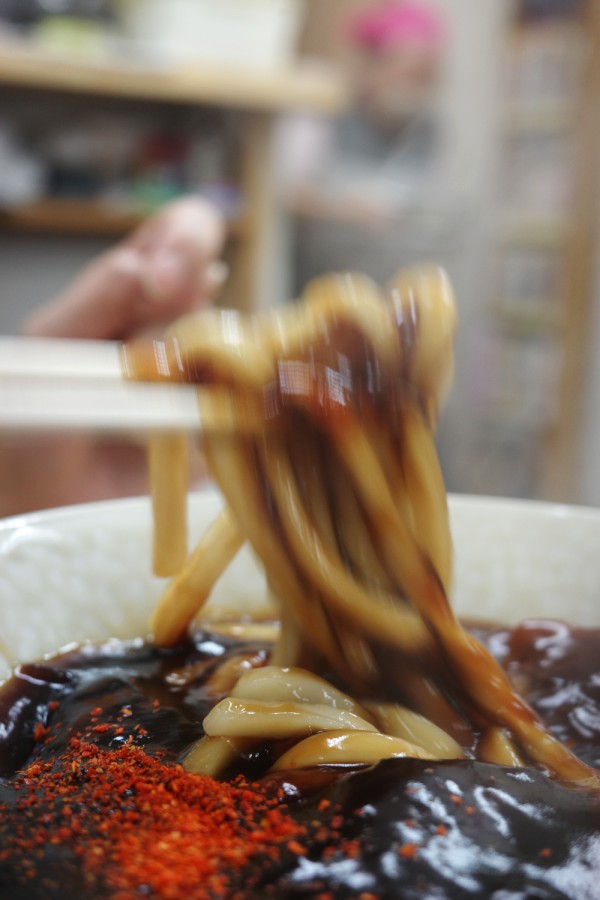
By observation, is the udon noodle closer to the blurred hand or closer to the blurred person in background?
the blurred hand

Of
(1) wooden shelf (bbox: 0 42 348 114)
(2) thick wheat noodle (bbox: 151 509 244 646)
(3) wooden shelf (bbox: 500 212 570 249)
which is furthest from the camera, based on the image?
(3) wooden shelf (bbox: 500 212 570 249)

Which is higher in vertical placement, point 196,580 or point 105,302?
point 105,302

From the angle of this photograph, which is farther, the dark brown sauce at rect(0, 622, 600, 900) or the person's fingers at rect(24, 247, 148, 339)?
the person's fingers at rect(24, 247, 148, 339)

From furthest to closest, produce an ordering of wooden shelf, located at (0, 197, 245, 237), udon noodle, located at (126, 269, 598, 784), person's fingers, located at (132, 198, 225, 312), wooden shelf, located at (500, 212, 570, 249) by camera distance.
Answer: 1. wooden shelf, located at (500, 212, 570, 249)
2. wooden shelf, located at (0, 197, 245, 237)
3. person's fingers, located at (132, 198, 225, 312)
4. udon noodle, located at (126, 269, 598, 784)

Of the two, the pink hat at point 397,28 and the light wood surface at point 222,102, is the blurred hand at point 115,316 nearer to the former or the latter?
the light wood surface at point 222,102

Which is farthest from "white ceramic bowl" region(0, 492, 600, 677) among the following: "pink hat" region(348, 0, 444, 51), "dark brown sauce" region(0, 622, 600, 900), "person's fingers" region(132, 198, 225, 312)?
"pink hat" region(348, 0, 444, 51)

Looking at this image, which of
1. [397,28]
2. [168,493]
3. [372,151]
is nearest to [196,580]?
[168,493]

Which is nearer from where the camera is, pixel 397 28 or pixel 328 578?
pixel 328 578

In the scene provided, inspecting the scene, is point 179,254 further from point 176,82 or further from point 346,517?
point 176,82
